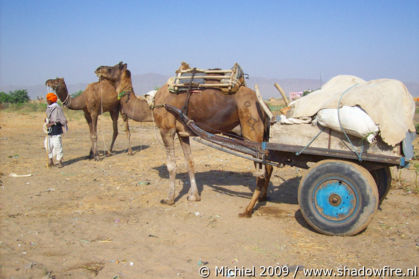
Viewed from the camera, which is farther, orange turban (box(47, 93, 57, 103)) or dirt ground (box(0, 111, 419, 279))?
orange turban (box(47, 93, 57, 103))

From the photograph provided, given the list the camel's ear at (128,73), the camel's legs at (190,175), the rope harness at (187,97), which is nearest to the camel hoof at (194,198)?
the camel's legs at (190,175)

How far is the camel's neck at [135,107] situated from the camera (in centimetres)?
766

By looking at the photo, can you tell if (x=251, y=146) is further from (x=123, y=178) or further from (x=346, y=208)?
(x=123, y=178)

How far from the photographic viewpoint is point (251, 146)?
18.5 feet

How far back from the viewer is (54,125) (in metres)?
9.41

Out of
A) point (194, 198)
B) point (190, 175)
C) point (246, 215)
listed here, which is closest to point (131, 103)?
point (190, 175)

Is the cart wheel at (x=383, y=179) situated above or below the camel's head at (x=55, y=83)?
below

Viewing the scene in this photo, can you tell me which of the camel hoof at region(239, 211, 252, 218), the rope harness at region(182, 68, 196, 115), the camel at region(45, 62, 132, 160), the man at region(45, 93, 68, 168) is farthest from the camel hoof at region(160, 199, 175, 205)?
the camel at region(45, 62, 132, 160)

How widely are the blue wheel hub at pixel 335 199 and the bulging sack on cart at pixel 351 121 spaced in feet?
2.30

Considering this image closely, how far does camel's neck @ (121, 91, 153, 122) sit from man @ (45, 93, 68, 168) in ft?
8.57

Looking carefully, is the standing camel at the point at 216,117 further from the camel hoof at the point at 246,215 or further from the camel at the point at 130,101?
the camel at the point at 130,101

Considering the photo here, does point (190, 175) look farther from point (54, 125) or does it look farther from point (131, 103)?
point (54, 125)

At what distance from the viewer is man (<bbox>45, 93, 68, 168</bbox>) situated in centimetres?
925

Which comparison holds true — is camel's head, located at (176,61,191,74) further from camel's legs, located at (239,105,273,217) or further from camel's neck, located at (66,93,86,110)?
camel's neck, located at (66,93,86,110)
